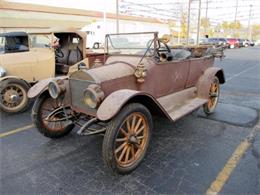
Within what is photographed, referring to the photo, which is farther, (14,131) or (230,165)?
(14,131)

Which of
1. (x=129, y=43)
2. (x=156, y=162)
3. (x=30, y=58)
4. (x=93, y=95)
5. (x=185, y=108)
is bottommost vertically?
(x=156, y=162)

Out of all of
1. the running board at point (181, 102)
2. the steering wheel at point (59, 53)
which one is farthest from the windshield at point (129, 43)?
the steering wheel at point (59, 53)

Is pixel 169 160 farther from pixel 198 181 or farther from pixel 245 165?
pixel 245 165

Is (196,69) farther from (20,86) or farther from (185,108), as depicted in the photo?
(20,86)

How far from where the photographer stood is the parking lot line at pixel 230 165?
9.20ft

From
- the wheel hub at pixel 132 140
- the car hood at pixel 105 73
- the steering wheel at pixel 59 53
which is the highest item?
the steering wheel at pixel 59 53

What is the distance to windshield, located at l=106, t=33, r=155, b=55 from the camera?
414cm

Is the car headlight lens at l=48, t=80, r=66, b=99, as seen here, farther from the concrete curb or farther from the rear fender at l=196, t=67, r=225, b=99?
the concrete curb

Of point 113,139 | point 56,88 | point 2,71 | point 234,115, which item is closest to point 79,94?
point 56,88

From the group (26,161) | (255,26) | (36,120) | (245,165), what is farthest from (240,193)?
(255,26)

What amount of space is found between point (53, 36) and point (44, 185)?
460 centimetres

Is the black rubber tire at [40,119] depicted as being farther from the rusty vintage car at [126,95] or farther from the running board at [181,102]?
the running board at [181,102]

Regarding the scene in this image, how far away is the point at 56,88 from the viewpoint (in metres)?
3.60

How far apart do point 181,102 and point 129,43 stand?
1.42 m
